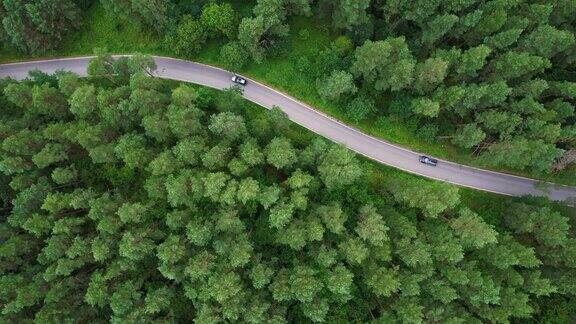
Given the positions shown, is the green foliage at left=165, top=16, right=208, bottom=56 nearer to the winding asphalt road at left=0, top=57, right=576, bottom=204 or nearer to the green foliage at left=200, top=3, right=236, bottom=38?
the green foliage at left=200, top=3, right=236, bottom=38

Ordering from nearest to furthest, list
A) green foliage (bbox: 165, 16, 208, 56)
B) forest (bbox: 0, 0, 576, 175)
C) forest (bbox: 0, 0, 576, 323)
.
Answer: forest (bbox: 0, 0, 576, 323) < forest (bbox: 0, 0, 576, 175) < green foliage (bbox: 165, 16, 208, 56)

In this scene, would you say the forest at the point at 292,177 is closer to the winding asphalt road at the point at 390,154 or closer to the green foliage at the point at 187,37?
the green foliage at the point at 187,37

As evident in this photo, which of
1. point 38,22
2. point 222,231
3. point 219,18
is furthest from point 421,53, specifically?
point 38,22

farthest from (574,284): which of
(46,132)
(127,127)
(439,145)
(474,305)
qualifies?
(46,132)

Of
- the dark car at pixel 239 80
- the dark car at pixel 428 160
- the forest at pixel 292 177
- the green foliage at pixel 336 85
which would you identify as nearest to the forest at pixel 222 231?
the forest at pixel 292 177

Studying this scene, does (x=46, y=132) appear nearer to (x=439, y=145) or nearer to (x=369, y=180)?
(x=369, y=180)

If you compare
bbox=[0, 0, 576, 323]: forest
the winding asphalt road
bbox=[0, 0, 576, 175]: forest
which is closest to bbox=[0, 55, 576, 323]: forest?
bbox=[0, 0, 576, 323]: forest
